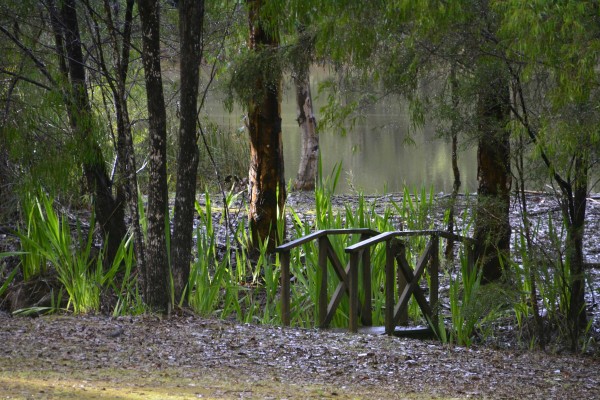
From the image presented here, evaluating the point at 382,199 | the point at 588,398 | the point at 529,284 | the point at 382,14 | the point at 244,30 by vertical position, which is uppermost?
the point at 244,30

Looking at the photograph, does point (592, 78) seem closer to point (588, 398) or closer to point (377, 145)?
point (588, 398)

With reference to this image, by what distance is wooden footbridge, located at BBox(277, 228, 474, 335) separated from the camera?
826 cm

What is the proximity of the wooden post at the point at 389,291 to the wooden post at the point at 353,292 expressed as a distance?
0.32 meters

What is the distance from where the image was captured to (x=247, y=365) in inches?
241

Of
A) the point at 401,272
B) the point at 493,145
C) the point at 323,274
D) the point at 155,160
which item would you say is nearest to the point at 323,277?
the point at 323,274

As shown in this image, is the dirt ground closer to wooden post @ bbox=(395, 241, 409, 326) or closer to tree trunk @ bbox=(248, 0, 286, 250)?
wooden post @ bbox=(395, 241, 409, 326)

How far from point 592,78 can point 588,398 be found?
2.09 metres

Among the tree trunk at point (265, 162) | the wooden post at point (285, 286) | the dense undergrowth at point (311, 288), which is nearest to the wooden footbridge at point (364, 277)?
the wooden post at point (285, 286)

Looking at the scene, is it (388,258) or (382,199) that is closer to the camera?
(388,258)

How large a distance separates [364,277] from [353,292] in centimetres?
61

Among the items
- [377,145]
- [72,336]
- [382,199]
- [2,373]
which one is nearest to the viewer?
[2,373]

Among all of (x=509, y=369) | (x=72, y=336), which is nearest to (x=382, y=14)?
(x=509, y=369)

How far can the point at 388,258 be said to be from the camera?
8.52m

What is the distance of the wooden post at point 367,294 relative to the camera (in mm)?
8749
